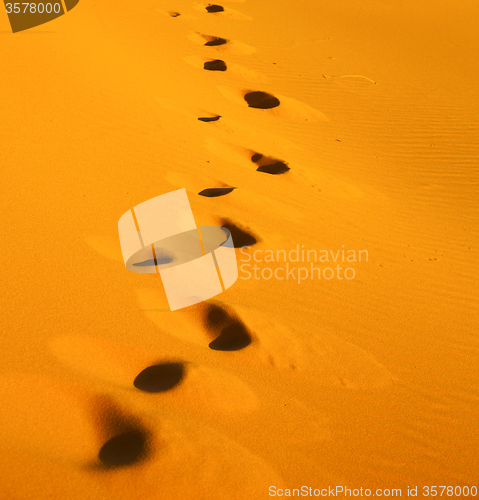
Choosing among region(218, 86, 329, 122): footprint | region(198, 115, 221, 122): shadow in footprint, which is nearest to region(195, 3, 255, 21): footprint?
region(218, 86, 329, 122): footprint

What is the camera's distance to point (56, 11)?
696 cm

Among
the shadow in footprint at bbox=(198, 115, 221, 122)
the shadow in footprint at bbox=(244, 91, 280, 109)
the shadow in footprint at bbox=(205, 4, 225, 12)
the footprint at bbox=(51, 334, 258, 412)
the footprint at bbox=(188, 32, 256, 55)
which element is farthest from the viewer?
the shadow in footprint at bbox=(205, 4, 225, 12)

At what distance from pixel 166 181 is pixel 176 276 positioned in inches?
45.6

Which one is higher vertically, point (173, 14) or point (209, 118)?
point (173, 14)

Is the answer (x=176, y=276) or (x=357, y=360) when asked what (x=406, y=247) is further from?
(x=176, y=276)

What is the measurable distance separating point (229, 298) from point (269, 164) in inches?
83.4

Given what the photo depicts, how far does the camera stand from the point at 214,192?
11.3 ft

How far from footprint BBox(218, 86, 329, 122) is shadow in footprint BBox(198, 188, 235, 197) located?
2740mm

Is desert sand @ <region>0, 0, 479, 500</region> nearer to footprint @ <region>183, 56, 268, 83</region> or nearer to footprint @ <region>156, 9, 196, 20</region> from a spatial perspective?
footprint @ <region>183, 56, 268, 83</region>

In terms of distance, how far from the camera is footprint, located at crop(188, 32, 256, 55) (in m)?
7.98

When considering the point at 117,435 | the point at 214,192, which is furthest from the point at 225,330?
the point at 214,192

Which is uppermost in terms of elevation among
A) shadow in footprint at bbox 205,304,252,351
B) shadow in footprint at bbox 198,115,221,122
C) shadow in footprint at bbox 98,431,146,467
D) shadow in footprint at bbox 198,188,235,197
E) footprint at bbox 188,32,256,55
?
footprint at bbox 188,32,256,55

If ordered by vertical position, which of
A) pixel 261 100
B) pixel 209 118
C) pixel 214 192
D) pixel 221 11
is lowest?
pixel 214 192

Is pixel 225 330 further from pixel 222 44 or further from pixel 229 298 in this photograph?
pixel 222 44
